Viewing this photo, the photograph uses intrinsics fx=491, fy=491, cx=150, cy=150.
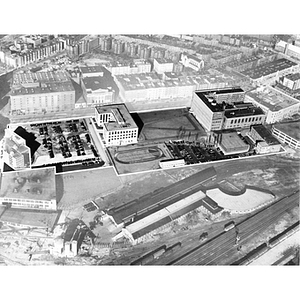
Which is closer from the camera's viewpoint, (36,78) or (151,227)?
(151,227)

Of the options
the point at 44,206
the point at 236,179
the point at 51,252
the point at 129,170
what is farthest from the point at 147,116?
the point at 51,252

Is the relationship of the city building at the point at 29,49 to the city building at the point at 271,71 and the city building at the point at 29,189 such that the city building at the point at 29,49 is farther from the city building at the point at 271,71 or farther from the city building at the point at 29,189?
the city building at the point at 271,71

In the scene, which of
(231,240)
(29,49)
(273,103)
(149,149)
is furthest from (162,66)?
(231,240)

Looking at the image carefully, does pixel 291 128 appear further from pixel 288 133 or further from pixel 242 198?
pixel 242 198

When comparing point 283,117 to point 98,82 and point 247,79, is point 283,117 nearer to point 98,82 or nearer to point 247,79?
point 247,79

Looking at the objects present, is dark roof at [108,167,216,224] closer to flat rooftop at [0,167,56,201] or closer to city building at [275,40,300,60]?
flat rooftop at [0,167,56,201]

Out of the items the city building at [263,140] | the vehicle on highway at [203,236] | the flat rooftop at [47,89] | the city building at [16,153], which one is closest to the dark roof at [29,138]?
the city building at [16,153]
